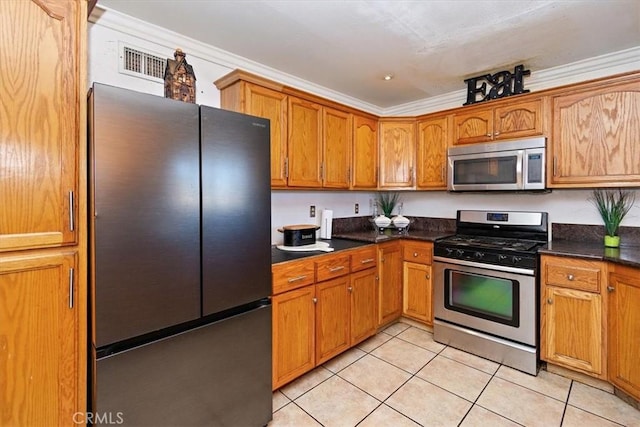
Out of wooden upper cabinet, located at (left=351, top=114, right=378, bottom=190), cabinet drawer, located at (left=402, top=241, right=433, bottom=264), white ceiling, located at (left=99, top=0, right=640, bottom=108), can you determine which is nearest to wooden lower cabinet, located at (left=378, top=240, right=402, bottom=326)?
cabinet drawer, located at (left=402, top=241, right=433, bottom=264)

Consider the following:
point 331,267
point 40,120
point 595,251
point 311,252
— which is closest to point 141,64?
point 40,120

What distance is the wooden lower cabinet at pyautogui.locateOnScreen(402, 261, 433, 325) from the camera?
298cm

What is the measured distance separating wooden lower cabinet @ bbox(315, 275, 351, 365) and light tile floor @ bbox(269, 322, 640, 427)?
6.3 inches

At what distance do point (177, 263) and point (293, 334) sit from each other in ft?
3.45

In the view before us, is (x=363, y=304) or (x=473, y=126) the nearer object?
(x=363, y=304)

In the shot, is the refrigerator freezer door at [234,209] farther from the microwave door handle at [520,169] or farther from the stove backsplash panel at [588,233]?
the stove backsplash panel at [588,233]

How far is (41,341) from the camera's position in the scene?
3.75ft

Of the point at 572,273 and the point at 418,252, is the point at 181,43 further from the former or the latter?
the point at 572,273

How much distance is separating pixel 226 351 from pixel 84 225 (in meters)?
0.91

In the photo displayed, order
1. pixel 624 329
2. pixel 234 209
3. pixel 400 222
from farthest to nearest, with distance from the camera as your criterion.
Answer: pixel 400 222
pixel 624 329
pixel 234 209

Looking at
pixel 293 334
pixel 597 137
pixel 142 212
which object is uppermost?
pixel 597 137

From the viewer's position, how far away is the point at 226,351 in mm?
1613

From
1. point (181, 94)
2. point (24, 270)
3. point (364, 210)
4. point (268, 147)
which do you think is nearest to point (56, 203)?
point (24, 270)

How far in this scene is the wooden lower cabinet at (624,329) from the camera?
190 centimetres
